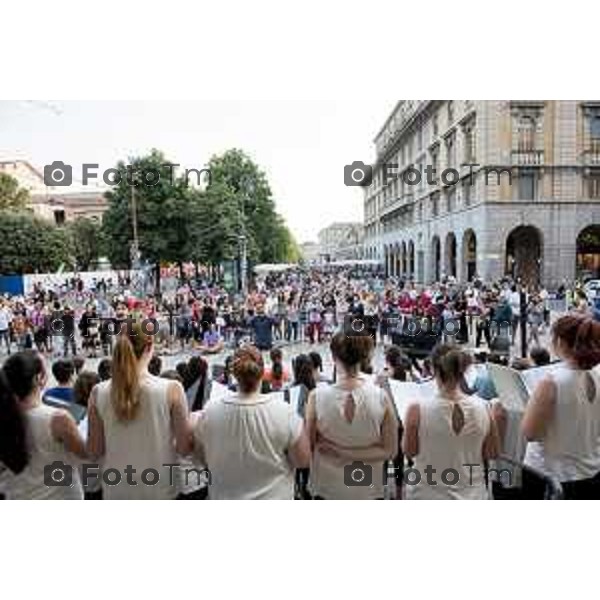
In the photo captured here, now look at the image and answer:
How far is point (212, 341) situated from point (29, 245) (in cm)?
604

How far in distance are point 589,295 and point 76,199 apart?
16.4 ft

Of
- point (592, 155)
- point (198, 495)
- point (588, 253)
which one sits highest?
point (592, 155)

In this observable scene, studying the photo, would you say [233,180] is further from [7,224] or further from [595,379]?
[7,224]

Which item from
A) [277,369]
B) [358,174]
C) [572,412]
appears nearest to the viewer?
[572,412]

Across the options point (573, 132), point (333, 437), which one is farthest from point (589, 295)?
point (333, 437)

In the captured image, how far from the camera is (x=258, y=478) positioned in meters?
2.50

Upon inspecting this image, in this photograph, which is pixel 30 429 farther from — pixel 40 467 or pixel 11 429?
pixel 40 467

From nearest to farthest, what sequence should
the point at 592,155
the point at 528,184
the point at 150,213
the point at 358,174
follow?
the point at 358,174 → the point at 150,213 → the point at 592,155 → the point at 528,184

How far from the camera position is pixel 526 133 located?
588 centimetres

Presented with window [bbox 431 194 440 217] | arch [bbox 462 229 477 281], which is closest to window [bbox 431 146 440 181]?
window [bbox 431 194 440 217]

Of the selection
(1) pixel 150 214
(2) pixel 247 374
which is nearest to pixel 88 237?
(1) pixel 150 214

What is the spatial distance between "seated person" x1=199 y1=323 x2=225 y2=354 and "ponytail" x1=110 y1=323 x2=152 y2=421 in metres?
3.49

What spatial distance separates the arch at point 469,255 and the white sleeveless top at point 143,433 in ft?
13.4

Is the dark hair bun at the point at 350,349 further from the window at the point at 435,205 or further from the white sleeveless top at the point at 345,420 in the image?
the window at the point at 435,205
